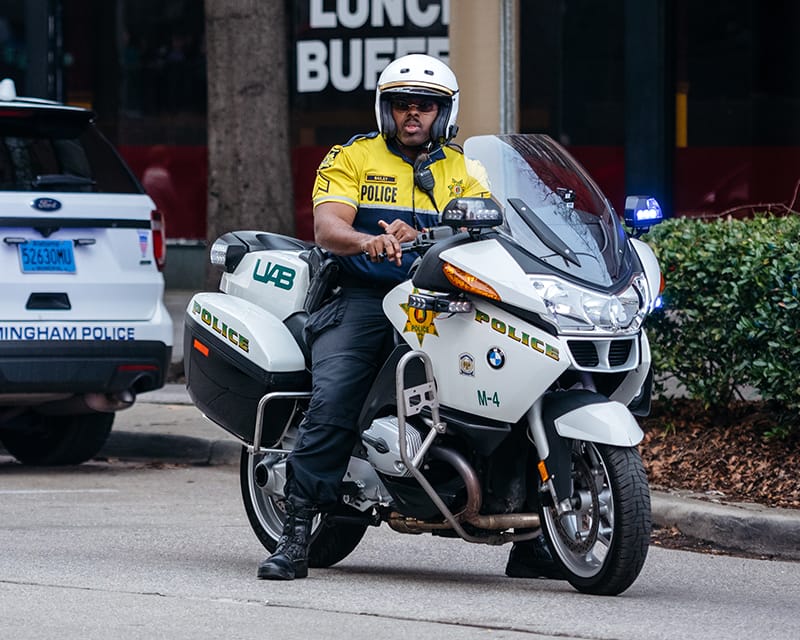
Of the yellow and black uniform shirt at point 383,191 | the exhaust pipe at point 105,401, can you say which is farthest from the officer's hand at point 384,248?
the exhaust pipe at point 105,401

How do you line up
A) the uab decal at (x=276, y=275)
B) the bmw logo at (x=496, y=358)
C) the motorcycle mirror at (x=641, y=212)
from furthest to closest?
the uab decal at (x=276, y=275) < the motorcycle mirror at (x=641, y=212) < the bmw logo at (x=496, y=358)

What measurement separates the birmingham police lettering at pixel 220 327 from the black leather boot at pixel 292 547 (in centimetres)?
65

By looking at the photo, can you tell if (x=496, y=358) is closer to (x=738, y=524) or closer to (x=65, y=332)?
(x=738, y=524)

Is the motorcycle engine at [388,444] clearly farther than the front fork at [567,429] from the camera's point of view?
Yes

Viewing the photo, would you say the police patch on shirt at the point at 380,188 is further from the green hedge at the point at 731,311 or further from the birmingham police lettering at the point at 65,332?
the birmingham police lettering at the point at 65,332

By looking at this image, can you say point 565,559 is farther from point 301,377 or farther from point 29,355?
point 29,355

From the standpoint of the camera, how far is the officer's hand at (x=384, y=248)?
617 centimetres

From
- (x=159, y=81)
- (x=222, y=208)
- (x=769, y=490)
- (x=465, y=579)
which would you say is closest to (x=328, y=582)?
(x=465, y=579)

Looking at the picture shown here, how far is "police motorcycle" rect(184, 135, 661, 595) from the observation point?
597 cm

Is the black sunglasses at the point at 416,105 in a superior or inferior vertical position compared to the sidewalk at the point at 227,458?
superior

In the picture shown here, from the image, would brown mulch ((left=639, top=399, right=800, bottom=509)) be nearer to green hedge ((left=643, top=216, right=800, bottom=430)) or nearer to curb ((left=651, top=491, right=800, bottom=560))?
green hedge ((left=643, top=216, right=800, bottom=430))

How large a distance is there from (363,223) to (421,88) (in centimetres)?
53

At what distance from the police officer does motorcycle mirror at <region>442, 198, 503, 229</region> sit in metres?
0.55

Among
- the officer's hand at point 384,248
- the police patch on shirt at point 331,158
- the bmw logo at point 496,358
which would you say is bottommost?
the bmw logo at point 496,358
